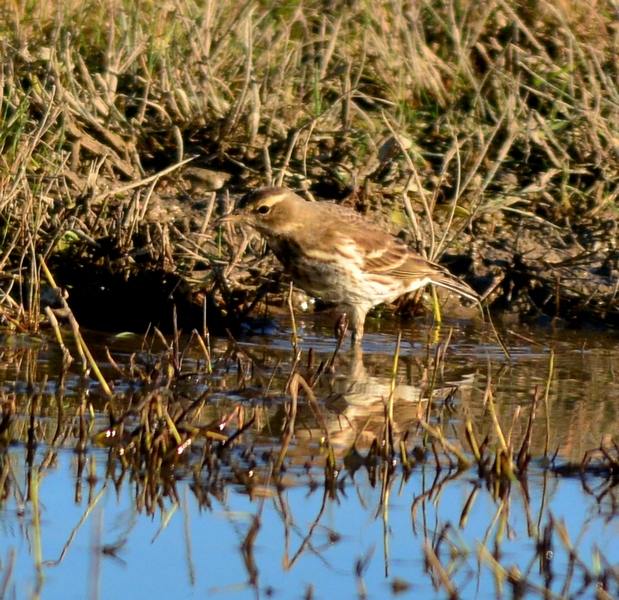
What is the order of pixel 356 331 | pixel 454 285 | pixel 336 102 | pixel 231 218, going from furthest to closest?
pixel 336 102, pixel 454 285, pixel 356 331, pixel 231 218

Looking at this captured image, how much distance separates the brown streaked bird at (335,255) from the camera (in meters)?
8.18

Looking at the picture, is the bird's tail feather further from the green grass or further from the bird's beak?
the bird's beak

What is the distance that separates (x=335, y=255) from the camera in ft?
27.0

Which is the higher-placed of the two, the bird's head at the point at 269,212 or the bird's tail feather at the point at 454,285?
the bird's head at the point at 269,212

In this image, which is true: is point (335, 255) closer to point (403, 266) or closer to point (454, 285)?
point (403, 266)

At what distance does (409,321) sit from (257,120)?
1.86m

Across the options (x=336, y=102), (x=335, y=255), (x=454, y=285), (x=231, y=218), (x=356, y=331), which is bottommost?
(x=356, y=331)

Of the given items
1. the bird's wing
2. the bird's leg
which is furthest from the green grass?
the bird's leg

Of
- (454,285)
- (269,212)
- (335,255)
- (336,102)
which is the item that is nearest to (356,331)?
(335,255)

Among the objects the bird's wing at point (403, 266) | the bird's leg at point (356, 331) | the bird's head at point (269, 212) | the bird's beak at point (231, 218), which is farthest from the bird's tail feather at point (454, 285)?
the bird's beak at point (231, 218)

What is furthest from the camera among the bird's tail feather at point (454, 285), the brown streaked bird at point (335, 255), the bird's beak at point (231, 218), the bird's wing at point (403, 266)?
the bird's tail feather at point (454, 285)

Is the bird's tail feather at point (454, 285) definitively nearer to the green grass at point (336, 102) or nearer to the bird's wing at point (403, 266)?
the bird's wing at point (403, 266)

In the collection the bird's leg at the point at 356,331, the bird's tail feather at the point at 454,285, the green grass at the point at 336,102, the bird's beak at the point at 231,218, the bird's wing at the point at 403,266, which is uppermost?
the green grass at the point at 336,102

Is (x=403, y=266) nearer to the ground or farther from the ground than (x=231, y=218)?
nearer to the ground
